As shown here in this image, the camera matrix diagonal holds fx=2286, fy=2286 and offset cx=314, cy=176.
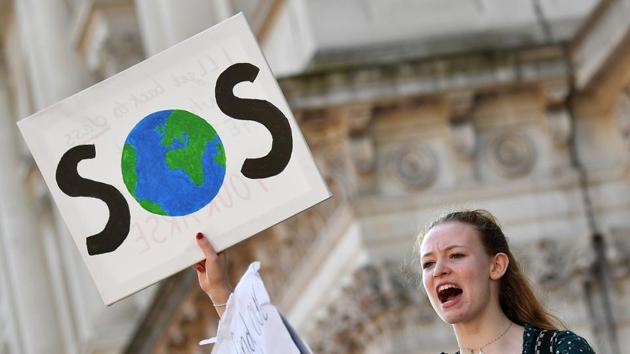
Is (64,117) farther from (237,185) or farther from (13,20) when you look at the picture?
(13,20)

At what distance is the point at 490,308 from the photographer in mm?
5969

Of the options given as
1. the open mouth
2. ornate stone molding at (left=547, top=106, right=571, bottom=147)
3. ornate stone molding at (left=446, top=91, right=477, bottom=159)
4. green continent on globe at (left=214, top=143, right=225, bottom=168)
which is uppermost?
ornate stone molding at (left=446, top=91, right=477, bottom=159)

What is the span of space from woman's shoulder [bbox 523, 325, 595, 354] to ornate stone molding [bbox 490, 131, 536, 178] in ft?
30.8

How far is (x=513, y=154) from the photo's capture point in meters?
15.3

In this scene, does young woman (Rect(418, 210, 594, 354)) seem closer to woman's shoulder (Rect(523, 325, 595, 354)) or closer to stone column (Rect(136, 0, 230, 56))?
woman's shoulder (Rect(523, 325, 595, 354))

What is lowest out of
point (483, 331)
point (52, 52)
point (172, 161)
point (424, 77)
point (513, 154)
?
point (483, 331)

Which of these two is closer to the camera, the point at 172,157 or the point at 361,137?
the point at 172,157

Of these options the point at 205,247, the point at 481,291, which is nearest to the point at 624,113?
the point at 205,247

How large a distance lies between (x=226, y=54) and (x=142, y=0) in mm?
16769

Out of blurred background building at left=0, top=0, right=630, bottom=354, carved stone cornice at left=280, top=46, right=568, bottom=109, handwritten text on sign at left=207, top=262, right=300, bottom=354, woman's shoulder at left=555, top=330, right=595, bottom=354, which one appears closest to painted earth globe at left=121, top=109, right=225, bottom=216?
handwritten text on sign at left=207, top=262, right=300, bottom=354

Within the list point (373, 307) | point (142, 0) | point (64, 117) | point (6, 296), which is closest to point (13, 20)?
point (6, 296)

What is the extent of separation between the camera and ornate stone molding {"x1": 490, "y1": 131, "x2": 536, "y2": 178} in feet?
50.1

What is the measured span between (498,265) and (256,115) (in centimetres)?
135

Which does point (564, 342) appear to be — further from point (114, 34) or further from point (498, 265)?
point (114, 34)
